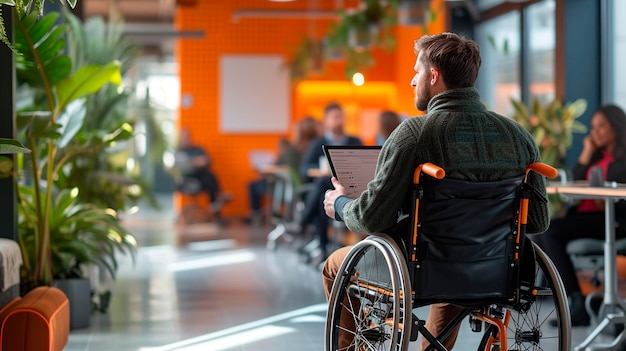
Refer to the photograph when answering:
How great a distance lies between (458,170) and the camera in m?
2.91

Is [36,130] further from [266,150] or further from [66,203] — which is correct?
[266,150]

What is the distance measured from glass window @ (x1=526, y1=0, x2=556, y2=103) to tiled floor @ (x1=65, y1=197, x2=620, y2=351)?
120 inches

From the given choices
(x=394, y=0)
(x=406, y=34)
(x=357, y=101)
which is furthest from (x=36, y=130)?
(x=357, y=101)

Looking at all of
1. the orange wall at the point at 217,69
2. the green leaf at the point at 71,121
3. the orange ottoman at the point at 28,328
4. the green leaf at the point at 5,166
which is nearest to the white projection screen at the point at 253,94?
the orange wall at the point at 217,69

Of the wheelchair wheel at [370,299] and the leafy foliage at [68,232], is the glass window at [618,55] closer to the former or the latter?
the leafy foliage at [68,232]

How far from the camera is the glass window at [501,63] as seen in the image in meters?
10.2

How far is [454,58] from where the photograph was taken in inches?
119

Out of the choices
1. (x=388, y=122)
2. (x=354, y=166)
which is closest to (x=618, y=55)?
(x=388, y=122)

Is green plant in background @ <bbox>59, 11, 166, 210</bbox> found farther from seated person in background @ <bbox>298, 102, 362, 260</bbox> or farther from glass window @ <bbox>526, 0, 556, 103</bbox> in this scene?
glass window @ <bbox>526, 0, 556, 103</bbox>

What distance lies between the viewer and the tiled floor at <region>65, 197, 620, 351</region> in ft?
15.2

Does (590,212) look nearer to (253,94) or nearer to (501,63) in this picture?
(501,63)

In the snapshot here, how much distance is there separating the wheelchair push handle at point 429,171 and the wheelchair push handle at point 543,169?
0.37 metres

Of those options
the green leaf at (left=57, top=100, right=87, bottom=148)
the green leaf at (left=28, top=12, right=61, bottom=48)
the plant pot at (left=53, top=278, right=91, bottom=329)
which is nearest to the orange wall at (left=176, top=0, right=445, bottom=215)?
the green leaf at (left=57, top=100, right=87, bottom=148)

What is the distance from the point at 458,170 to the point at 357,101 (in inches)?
501
